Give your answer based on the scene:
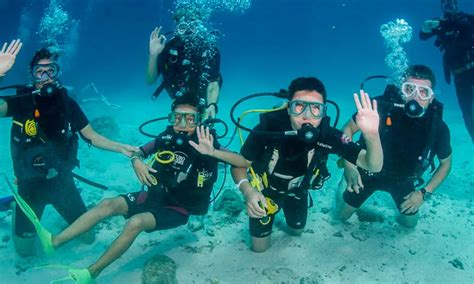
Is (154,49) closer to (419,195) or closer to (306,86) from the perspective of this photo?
(306,86)


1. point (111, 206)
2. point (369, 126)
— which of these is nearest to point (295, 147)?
point (369, 126)

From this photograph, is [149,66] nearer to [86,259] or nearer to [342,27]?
[86,259]

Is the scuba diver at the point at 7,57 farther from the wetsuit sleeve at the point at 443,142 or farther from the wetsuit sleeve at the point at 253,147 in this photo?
the wetsuit sleeve at the point at 443,142

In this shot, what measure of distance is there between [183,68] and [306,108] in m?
3.50

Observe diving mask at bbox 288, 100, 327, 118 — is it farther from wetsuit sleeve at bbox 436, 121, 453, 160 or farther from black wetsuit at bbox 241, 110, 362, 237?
wetsuit sleeve at bbox 436, 121, 453, 160

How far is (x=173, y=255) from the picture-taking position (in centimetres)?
571

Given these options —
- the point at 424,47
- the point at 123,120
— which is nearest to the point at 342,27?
the point at 424,47

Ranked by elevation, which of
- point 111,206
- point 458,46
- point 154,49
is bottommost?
point 111,206

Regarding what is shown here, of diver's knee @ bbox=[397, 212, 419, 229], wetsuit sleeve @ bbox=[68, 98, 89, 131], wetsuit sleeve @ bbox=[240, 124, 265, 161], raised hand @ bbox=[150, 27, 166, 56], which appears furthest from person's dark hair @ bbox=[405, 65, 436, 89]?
wetsuit sleeve @ bbox=[68, 98, 89, 131]

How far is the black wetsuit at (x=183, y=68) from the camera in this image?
700 cm

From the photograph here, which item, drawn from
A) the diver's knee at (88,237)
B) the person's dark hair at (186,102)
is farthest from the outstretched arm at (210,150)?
the diver's knee at (88,237)

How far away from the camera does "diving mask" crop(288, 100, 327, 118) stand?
13.9 feet

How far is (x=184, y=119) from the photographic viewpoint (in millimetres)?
5062

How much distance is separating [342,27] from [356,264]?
16016 centimetres
